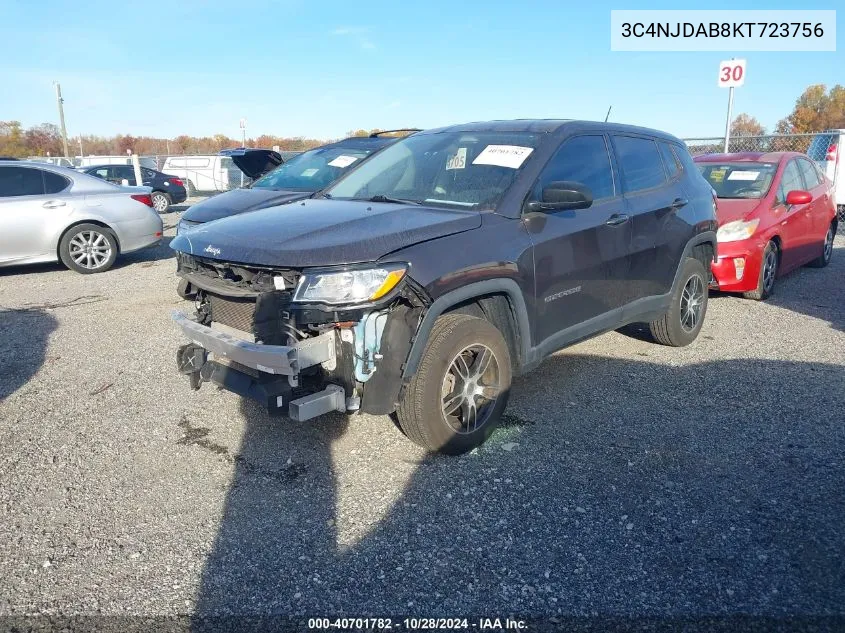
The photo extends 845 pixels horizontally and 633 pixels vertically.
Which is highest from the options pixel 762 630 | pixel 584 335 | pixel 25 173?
pixel 25 173

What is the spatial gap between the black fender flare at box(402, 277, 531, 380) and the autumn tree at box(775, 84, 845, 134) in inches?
1424

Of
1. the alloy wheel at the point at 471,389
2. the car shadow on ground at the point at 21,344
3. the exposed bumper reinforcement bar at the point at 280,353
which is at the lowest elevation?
the car shadow on ground at the point at 21,344

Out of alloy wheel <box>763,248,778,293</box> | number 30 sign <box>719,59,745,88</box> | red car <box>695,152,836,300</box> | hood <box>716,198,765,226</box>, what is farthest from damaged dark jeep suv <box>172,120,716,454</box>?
number 30 sign <box>719,59,745,88</box>

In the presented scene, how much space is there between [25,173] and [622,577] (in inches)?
373

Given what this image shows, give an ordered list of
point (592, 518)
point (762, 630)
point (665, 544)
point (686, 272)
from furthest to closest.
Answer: point (686, 272), point (592, 518), point (665, 544), point (762, 630)

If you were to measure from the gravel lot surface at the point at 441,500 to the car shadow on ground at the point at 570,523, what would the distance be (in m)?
0.01

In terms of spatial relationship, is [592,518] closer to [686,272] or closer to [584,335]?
[584,335]

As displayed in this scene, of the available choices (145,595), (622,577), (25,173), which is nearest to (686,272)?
(622,577)

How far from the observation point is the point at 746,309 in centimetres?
729

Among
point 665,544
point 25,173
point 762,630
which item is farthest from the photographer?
point 25,173

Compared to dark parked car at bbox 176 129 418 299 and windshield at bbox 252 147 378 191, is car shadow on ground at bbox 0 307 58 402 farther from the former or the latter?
windshield at bbox 252 147 378 191

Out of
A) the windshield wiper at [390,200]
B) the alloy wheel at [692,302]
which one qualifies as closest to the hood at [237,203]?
the windshield wiper at [390,200]

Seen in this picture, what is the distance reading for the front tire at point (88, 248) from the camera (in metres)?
9.34

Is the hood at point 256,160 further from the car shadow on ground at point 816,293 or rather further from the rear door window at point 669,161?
the car shadow on ground at point 816,293
